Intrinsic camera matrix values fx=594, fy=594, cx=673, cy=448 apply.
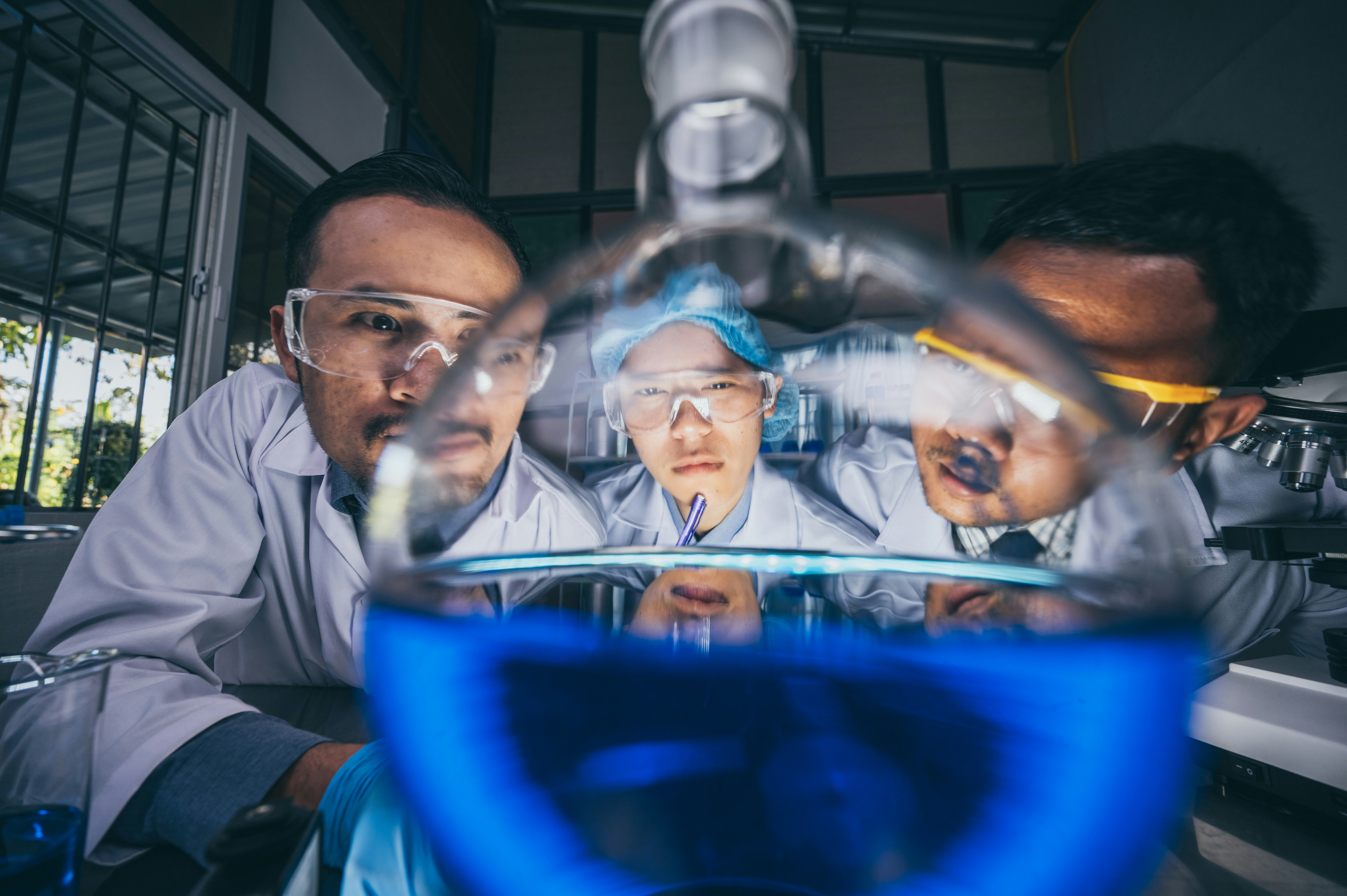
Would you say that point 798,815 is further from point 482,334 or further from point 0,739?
point 0,739

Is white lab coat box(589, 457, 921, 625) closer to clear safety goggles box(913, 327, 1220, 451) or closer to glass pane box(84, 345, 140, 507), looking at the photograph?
clear safety goggles box(913, 327, 1220, 451)

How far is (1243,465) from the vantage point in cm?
69

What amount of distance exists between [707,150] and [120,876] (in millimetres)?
366

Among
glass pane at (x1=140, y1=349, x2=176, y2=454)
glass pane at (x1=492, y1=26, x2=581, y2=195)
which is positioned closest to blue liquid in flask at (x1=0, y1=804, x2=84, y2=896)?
glass pane at (x1=140, y1=349, x2=176, y2=454)

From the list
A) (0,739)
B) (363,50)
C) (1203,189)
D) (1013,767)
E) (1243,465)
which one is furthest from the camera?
(363,50)

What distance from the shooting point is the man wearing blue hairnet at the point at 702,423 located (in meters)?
0.18

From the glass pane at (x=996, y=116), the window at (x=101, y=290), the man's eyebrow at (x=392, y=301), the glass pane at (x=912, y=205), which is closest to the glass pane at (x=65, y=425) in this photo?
the window at (x=101, y=290)

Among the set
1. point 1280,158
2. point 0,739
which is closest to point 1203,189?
point 0,739

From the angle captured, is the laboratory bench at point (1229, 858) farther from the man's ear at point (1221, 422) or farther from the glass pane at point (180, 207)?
the glass pane at point (180, 207)

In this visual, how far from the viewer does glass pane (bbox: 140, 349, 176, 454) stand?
1.29m

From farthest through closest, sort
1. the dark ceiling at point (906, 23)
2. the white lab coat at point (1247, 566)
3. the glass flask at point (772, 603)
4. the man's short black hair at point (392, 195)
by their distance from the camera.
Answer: the dark ceiling at point (906, 23) → the white lab coat at point (1247, 566) → the man's short black hair at point (392, 195) → the glass flask at point (772, 603)

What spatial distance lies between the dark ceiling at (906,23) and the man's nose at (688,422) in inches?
103

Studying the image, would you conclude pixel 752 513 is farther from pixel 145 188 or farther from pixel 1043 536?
pixel 145 188

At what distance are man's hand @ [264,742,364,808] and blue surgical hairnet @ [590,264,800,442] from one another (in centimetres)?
24
